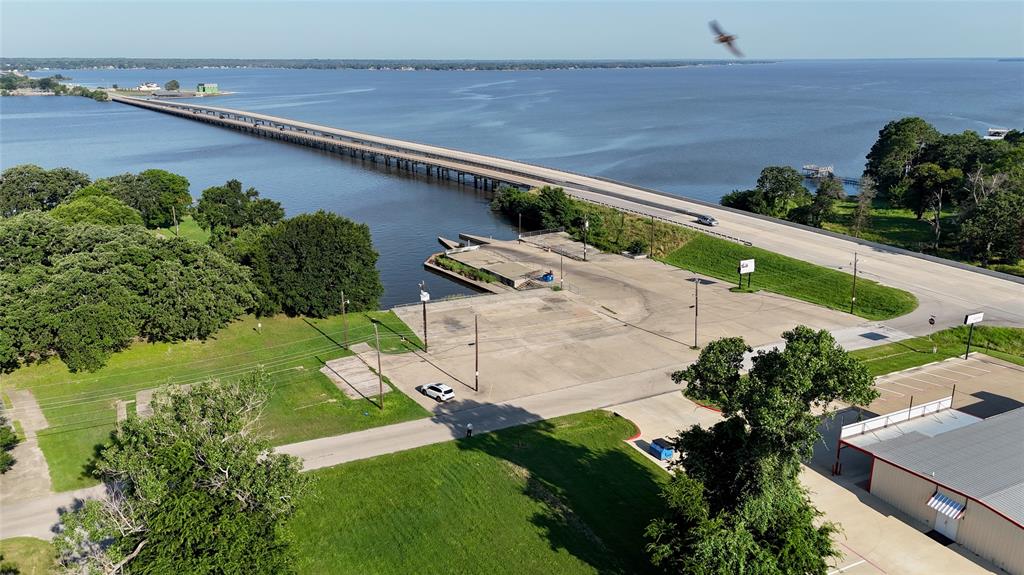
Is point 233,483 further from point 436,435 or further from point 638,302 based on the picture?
point 638,302

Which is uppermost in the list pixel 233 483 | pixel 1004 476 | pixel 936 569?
pixel 233 483

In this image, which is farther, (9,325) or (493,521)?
(9,325)

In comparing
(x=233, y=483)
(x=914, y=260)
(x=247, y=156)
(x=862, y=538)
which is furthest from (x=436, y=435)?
(x=247, y=156)

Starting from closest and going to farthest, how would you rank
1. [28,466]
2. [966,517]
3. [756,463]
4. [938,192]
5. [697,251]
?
[756,463] < [966,517] < [28,466] < [697,251] < [938,192]

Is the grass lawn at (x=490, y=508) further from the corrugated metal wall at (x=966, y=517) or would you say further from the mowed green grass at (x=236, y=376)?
the corrugated metal wall at (x=966, y=517)

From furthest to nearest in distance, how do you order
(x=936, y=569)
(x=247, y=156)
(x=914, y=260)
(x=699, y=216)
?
(x=247, y=156), (x=699, y=216), (x=914, y=260), (x=936, y=569)

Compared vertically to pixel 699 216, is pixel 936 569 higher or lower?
lower

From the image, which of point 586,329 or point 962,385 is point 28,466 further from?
point 962,385

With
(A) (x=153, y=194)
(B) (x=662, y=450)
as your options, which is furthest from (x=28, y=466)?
(A) (x=153, y=194)
